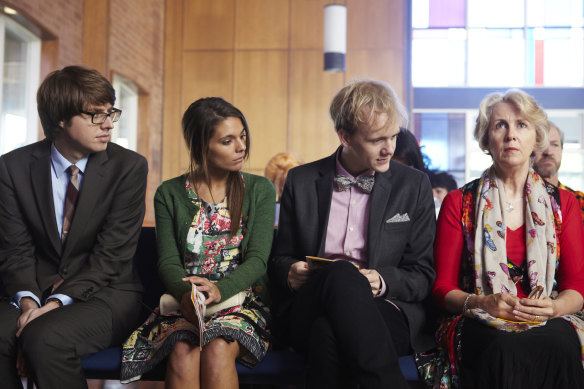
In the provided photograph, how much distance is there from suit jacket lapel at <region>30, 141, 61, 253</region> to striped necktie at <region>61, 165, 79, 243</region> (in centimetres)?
5

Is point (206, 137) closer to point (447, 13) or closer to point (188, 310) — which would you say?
point (188, 310)

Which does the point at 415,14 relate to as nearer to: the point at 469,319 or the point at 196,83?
the point at 196,83

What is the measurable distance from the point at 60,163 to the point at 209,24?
7.15 meters

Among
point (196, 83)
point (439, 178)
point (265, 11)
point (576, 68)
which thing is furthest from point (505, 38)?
point (439, 178)

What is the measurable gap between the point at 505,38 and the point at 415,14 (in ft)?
5.28

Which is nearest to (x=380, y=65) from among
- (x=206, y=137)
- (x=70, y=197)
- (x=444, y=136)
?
(x=444, y=136)

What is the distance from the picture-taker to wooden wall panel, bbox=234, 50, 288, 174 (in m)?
8.83

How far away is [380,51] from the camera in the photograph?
8.70 m

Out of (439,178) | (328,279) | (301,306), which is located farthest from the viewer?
(439,178)

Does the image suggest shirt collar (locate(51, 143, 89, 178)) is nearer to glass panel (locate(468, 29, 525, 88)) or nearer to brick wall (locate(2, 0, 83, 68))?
brick wall (locate(2, 0, 83, 68))

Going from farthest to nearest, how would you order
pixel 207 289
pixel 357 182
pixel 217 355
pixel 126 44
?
pixel 126 44
pixel 357 182
pixel 207 289
pixel 217 355

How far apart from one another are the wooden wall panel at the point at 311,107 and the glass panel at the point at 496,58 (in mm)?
3082

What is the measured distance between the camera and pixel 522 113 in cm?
222

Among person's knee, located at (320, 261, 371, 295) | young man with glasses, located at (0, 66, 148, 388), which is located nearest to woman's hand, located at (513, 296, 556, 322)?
person's knee, located at (320, 261, 371, 295)
